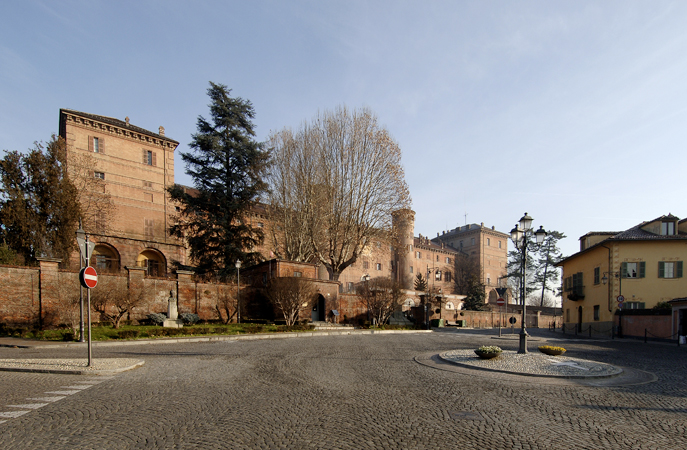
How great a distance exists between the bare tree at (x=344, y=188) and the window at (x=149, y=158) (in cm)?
1801

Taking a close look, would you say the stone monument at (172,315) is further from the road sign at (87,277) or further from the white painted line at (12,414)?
the white painted line at (12,414)

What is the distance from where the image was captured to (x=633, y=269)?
29.5 metres

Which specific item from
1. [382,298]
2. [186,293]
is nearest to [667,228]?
[382,298]

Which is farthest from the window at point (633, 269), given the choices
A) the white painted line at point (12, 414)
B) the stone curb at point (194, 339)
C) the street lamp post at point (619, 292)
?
the white painted line at point (12, 414)

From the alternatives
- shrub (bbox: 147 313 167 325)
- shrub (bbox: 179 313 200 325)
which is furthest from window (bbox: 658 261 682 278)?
shrub (bbox: 147 313 167 325)

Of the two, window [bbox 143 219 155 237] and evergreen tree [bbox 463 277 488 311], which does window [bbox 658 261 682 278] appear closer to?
evergreen tree [bbox 463 277 488 311]

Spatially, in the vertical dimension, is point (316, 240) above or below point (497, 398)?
above

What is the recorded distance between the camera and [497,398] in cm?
794

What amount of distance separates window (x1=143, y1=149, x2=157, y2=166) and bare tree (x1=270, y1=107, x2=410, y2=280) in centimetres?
1801

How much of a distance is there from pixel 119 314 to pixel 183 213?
1174cm

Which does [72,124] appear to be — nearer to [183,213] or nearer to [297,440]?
[183,213]

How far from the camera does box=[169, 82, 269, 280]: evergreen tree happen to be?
3111cm

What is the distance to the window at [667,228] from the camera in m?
30.0

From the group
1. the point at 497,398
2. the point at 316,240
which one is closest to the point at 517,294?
the point at 316,240
